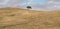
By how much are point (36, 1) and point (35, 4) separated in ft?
0.18

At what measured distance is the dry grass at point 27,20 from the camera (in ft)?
2.78

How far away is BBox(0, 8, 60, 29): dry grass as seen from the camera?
85 cm

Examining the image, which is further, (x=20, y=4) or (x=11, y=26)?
(x=20, y=4)

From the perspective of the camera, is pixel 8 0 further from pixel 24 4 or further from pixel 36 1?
pixel 36 1

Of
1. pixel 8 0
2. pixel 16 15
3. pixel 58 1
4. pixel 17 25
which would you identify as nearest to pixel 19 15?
pixel 16 15

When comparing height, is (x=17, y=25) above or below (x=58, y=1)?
below

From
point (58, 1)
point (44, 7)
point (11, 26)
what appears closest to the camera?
point (11, 26)

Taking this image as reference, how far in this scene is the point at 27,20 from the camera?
3.00ft

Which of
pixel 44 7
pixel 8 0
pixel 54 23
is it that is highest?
pixel 8 0

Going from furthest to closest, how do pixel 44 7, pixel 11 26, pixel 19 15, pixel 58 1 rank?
pixel 58 1
pixel 44 7
pixel 19 15
pixel 11 26

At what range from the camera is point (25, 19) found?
93cm

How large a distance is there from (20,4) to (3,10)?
236 mm

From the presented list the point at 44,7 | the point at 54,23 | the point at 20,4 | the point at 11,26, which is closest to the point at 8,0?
the point at 20,4

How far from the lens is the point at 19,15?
3.26ft
